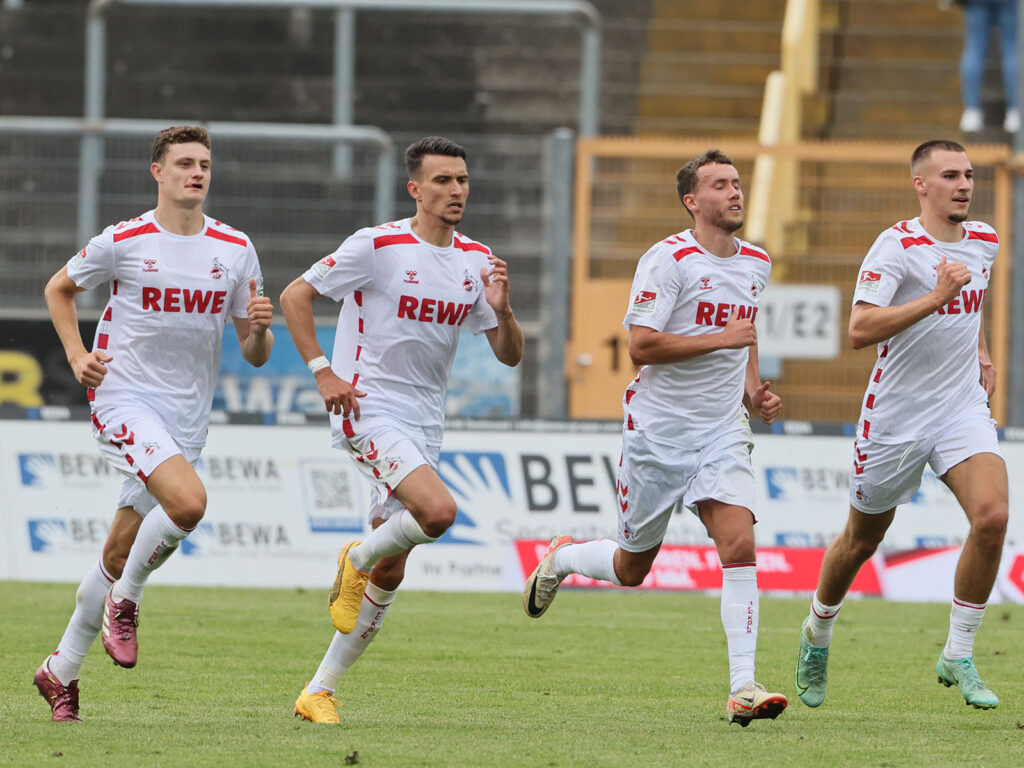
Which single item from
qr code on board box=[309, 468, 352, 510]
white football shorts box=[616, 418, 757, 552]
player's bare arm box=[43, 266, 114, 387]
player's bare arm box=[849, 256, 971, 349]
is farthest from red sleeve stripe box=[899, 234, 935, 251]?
qr code on board box=[309, 468, 352, 510]

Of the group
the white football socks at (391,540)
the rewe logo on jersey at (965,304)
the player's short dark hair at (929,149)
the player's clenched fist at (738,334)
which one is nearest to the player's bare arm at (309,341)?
the white football socks at (391,540)

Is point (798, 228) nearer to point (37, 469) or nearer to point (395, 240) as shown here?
point (37, 469)

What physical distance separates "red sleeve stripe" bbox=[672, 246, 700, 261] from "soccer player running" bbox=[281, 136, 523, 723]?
0.76 m

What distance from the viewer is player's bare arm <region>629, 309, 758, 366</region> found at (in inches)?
288

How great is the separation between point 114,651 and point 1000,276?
32.4 feet

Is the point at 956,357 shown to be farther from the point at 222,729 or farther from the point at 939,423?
the point at 222,729

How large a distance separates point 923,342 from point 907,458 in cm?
53

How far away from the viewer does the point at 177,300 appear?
7.61 meters

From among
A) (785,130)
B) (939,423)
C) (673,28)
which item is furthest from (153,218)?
(673,28)

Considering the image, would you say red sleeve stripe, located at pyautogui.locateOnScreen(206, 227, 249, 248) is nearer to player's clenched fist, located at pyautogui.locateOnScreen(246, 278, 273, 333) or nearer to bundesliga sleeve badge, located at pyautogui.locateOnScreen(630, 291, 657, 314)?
player's clenched fist, located at pyautogui.locateOnScreen(246, 278, 273, 333)

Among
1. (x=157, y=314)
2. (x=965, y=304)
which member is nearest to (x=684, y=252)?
(x=965, y=304)

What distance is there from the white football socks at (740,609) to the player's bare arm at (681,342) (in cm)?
93

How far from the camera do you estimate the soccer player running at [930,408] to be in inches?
298

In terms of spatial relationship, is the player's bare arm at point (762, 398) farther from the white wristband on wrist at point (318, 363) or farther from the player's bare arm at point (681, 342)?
the white wristband on wrist at point (318, 363)
